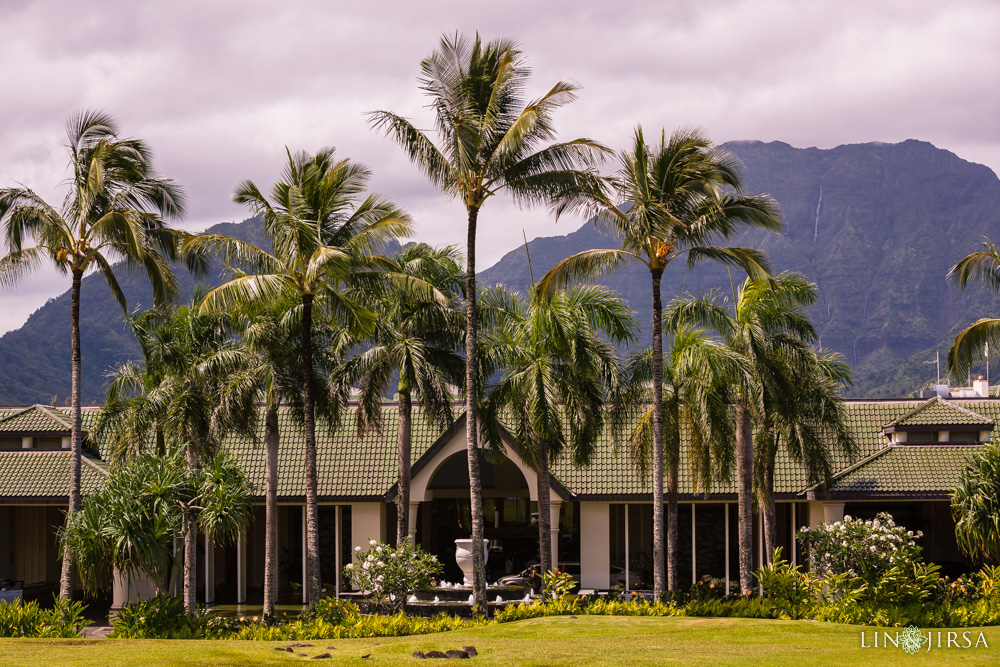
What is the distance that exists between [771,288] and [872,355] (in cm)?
14409

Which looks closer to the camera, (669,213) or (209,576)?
(669,213)

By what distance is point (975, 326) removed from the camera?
20.6m

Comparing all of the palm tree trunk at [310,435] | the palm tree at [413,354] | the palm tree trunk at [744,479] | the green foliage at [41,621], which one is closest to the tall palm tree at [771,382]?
the palm tree trunk at [744,479]

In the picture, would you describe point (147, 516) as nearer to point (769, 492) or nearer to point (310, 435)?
point (310, 435)

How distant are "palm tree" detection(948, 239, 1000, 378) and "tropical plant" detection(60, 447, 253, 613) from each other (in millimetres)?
14288

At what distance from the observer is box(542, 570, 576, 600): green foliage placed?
72.4 ft

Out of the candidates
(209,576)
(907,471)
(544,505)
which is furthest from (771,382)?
(209,576)

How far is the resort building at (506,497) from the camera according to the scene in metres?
27.2

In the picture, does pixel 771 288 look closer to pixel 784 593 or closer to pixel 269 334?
pixel 784 593

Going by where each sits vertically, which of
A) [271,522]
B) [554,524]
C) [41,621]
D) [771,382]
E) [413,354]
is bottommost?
[41,621]

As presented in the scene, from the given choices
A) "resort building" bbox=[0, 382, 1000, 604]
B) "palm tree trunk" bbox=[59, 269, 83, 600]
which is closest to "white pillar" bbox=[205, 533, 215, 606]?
"resort building" bbox=[0, 382, 1000, 604]

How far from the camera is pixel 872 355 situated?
6216 inches

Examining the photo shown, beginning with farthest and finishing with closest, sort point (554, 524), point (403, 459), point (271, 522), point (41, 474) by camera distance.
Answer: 1. point (41, 474)
2. point (554, 524)
3. point (403, 459)
4. point (271, 522)

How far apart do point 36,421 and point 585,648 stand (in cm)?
1924
